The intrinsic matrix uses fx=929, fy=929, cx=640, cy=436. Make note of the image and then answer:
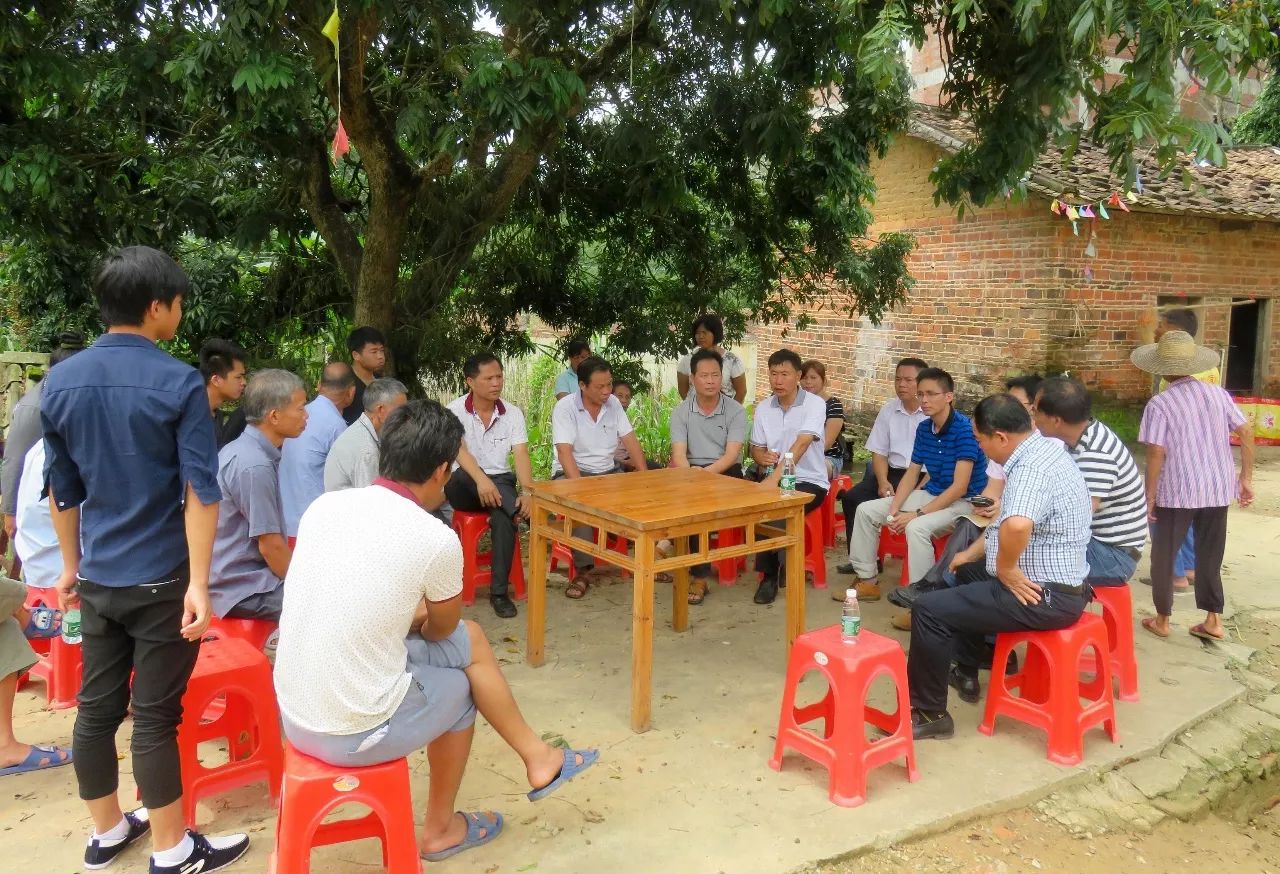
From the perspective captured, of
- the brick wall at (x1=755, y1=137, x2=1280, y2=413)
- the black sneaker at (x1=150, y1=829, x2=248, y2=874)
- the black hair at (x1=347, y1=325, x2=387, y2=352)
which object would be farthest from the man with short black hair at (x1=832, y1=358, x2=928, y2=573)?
the brick wall at (x1=755, y1=137, x2=1280, y2=413)

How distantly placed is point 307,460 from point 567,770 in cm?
218

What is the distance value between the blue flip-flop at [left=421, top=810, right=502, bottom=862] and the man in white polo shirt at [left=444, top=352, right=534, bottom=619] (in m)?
2.18

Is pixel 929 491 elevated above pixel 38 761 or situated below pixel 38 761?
above

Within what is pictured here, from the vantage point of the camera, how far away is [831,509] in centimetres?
623

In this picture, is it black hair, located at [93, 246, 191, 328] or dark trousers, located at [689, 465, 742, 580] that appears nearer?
black hair, located at [93, 246, 191, 328]

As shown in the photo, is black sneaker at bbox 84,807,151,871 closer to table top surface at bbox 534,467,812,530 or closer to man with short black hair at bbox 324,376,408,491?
man with short black hair at bbox 324,376,408,491

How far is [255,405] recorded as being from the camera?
3.54m

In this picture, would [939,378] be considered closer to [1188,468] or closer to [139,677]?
[1188,468]

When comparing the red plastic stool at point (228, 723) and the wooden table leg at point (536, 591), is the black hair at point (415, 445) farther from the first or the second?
the wooden table leg at point (536, 591)

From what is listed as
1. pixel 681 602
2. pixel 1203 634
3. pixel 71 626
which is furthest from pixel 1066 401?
pixel 71 626

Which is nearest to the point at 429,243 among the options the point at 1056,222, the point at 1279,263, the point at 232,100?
the point at 232,100

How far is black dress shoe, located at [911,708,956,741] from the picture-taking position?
3740mm

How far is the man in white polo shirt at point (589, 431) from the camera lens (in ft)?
19.0

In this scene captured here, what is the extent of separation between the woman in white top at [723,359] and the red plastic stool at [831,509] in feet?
3.21
